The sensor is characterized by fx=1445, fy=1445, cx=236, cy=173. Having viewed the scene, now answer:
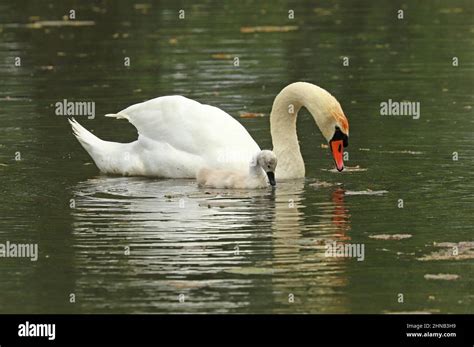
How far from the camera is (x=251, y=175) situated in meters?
15.7

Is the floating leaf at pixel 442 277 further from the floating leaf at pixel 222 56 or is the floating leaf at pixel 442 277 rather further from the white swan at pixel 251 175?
the floating leaf at pixel 222 56

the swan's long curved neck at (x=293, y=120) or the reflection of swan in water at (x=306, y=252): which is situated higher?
the swan's long curved neck at (x=293, y=120)

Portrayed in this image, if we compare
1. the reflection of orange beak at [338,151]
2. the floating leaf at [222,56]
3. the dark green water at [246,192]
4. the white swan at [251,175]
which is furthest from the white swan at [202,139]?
the floating leaf at [222,56]

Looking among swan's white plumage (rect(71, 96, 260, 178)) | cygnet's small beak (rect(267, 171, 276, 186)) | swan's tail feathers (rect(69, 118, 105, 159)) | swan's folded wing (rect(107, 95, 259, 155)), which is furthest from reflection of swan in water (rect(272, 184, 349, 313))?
swan's tail feathers (rect(69, 118, 105, 159))

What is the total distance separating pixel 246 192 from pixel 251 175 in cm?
20

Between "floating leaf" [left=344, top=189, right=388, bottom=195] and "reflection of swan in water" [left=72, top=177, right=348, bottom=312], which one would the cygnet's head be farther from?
"floating leaf" [left=344, top=189, right=388, bottom=195]

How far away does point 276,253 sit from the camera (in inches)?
505

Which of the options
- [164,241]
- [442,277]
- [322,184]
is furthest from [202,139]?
[442,277]

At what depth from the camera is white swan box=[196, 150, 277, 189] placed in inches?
615

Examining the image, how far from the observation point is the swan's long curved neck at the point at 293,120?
1641 cm

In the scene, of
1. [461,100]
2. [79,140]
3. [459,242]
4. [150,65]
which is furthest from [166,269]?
[150,65]

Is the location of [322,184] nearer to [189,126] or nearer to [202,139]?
[202,139]

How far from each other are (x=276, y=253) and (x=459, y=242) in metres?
1.69

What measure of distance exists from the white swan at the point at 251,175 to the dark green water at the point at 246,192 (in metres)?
0.15
